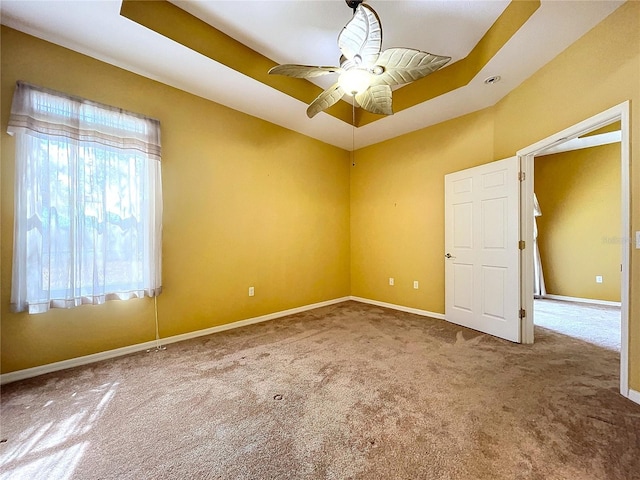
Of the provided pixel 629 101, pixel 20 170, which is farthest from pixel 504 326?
pixel 20 170

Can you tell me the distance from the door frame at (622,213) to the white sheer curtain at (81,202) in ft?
12.2

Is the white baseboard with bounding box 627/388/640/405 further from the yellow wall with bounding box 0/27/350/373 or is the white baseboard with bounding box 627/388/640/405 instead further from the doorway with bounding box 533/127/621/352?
the yellow wall with bounding box 0/27/350/373

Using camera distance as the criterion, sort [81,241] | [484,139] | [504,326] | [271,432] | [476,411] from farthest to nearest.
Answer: [484,139], [504,326], [81,241], [476,411], [271,432]

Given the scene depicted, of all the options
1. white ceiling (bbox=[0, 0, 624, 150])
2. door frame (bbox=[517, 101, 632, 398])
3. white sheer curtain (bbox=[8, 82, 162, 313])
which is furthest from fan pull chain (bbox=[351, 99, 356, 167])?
white sheer curtain (bbox=[8, 82, 162, 313])

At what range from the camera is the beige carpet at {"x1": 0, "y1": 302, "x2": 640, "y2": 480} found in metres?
1.23

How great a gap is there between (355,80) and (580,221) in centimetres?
532

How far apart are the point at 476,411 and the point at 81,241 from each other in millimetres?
3211

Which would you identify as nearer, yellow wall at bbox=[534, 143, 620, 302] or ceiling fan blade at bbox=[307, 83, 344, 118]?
ceiling fan blade at bbox=[307, 83, 344, 118]

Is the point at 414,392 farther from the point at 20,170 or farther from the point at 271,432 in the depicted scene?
the point at 20,170

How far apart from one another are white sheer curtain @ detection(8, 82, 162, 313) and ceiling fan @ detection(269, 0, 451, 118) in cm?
165

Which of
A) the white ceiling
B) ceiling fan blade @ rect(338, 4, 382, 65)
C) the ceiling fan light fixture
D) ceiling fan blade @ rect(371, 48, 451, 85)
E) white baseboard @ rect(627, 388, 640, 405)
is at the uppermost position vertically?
the white ceiling

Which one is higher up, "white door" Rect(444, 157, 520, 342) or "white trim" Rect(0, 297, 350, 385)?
"white door" Rect(444, 157, 520, 342)

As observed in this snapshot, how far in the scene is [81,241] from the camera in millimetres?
2166

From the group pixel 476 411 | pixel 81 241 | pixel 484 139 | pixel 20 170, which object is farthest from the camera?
pixel 484 139
